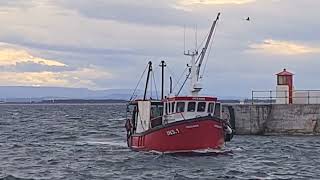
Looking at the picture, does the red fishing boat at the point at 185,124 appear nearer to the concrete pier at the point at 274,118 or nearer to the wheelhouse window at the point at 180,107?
the wheelhouse window at the point at 180,107

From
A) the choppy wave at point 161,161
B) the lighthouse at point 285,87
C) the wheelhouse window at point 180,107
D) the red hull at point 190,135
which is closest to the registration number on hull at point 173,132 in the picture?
the red hull at point 190,135

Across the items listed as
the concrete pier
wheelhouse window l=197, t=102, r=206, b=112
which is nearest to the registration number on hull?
wheelhouse window l=197, t=102, r=206, b=112

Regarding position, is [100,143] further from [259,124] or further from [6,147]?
[259,124]

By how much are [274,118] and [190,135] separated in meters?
21.6

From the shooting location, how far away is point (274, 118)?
66.2 m

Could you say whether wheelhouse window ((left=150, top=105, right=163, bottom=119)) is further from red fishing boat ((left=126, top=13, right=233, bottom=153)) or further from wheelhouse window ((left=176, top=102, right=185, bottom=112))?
wheelhouse window ((left=176, top=102, right=185, bottom=112))

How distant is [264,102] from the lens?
71.2 m

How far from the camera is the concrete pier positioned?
64.4 m

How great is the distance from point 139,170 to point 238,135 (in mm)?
27578

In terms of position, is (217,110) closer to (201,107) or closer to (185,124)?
(201,107)

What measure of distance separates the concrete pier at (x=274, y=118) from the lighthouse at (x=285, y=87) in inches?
81.1

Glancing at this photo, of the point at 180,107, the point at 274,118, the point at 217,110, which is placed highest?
the point at 180,107

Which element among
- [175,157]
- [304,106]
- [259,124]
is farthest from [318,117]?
[175,157]

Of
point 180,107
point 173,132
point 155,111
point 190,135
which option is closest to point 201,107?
point 180,107
